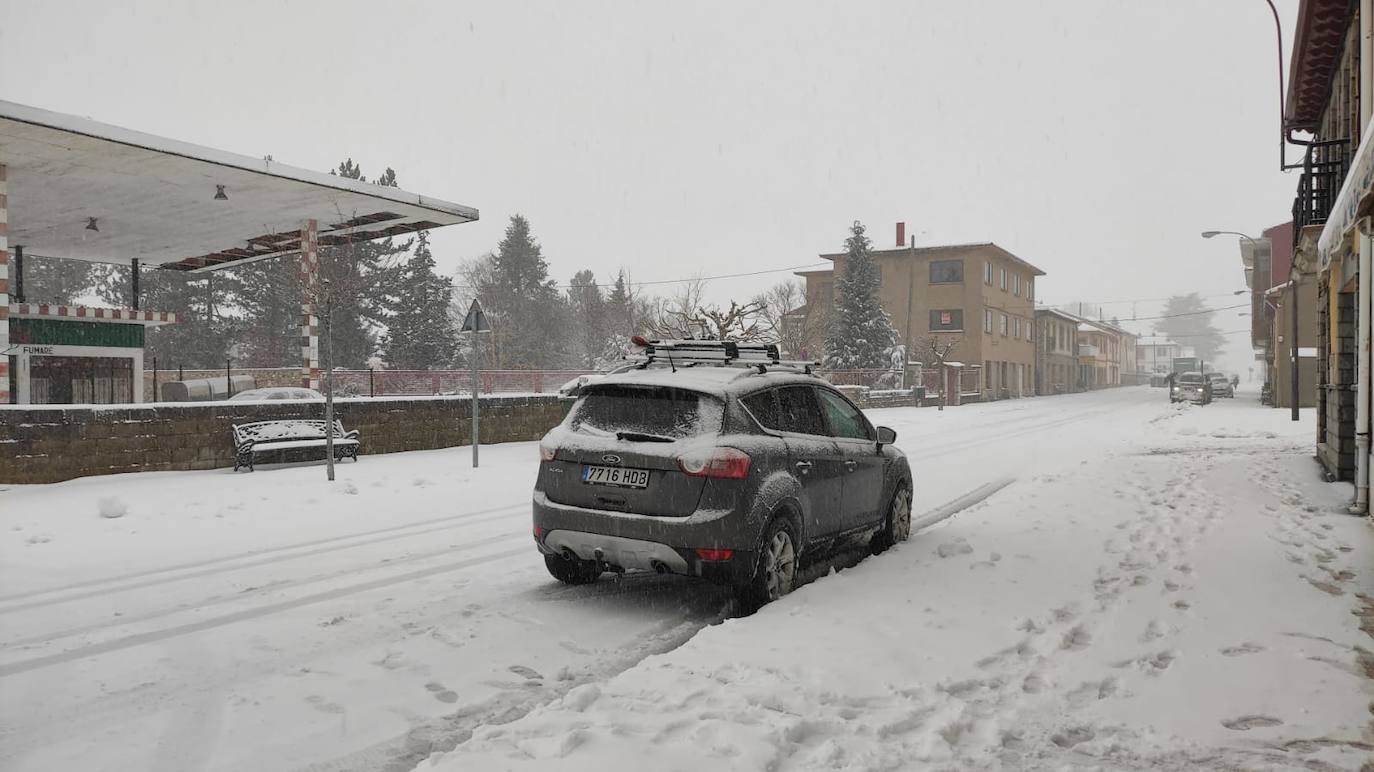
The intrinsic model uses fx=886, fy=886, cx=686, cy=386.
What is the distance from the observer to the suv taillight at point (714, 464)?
534cm

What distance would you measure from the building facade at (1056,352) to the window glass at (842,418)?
63989 millimetres

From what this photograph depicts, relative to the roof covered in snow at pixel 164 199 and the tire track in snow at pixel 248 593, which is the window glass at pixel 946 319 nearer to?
the roof covered in snow at pixel 164 199

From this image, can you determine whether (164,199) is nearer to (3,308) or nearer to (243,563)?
(3,308)

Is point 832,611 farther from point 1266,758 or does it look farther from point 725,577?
point 1266,758

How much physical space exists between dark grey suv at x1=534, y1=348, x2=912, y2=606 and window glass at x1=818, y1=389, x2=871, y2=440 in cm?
29

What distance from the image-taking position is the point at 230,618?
18.2 feet


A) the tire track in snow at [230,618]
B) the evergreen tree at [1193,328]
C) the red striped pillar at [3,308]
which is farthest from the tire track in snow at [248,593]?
the evergreen tree at [1193,328]

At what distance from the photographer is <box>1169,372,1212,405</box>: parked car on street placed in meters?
38.4

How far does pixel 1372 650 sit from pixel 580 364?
66.8 meters

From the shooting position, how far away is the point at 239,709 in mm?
3996

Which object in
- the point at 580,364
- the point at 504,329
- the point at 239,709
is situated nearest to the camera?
the point at 239,709

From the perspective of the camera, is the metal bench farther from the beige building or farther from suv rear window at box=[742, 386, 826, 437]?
the beige building

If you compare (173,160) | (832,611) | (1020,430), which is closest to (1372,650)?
(832,611)

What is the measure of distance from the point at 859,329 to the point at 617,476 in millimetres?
43058
